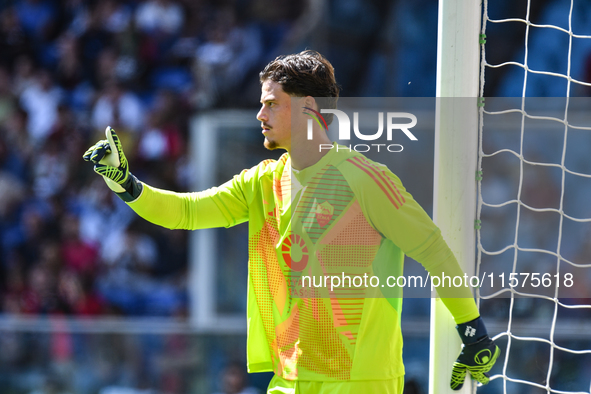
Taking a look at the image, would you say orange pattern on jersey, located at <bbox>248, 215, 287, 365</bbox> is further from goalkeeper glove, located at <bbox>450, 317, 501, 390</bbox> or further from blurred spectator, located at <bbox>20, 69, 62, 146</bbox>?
blurred spectator, located at <bbox>20, 69, 62, 146</bbox>

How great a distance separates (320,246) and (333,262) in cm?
7

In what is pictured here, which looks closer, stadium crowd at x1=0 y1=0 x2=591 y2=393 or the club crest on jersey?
the club crest on jersey

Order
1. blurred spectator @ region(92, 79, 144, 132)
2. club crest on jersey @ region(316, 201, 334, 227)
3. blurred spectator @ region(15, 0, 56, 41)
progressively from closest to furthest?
club crest on jersey @ region(316, 201, 334, 227) < blurred spectator @ region(92, 79, 144, 132) < blurred spectator @ region(15, 0, 56, 41)

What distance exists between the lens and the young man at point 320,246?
2068mm

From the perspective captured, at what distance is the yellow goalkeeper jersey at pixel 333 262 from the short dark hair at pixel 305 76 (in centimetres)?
19

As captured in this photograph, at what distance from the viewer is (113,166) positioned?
7.29 ft

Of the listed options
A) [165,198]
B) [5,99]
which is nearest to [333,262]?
[165,198]

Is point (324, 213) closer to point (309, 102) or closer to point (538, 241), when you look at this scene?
point (309, 102)

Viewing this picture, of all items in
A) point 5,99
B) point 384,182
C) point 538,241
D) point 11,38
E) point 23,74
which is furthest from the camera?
point 11,38

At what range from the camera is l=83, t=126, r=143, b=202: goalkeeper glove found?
2188mm

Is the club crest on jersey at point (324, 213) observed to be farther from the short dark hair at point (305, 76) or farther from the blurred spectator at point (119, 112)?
the blurred spectator at point (119, 112)

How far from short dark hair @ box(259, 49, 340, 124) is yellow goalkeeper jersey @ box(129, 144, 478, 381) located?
195mm

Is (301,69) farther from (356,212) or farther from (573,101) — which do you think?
(573,101)

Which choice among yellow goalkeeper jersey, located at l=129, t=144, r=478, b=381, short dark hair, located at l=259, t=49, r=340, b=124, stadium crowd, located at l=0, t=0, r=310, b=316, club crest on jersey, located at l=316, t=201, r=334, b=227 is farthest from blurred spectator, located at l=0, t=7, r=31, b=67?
club crest on jersey, located at l=316, t=201, r=334, b=227
